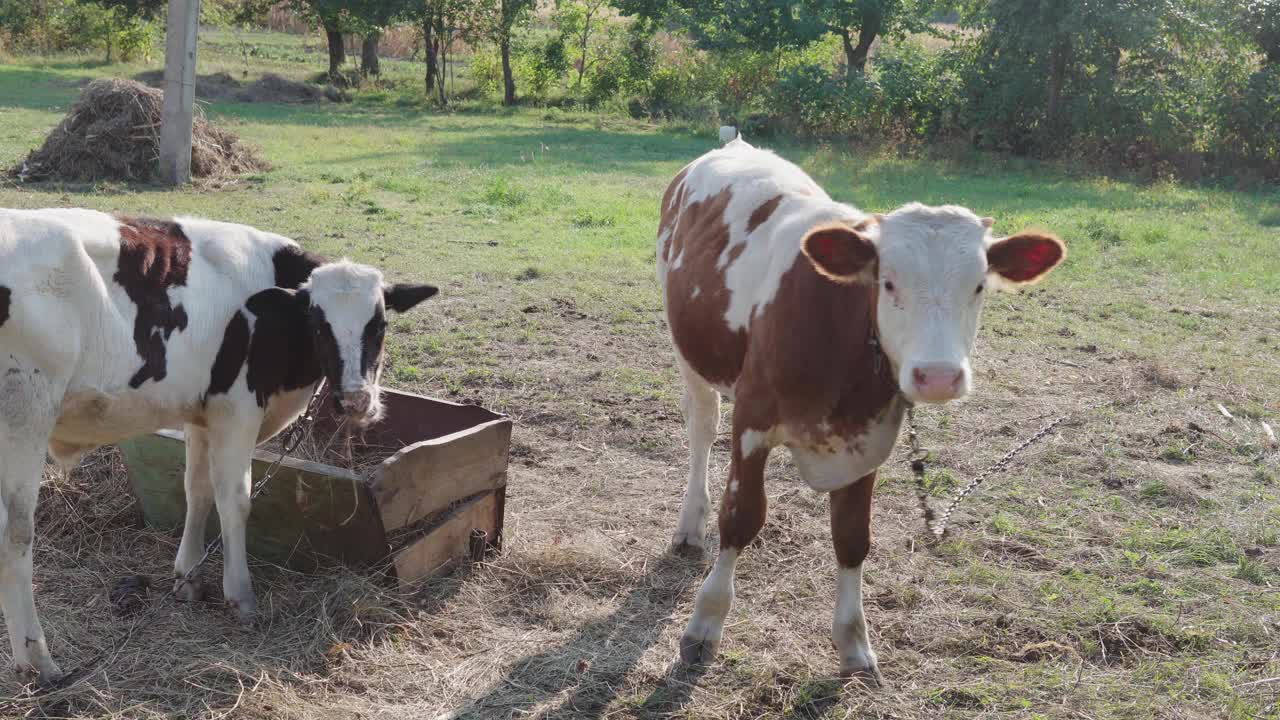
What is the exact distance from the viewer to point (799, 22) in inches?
981

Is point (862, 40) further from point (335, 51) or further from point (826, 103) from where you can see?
point (335, 51)

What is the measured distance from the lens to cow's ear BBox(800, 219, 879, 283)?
12.5 ft

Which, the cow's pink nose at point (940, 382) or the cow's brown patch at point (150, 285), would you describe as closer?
the cow's pink nose at point (940, 382)

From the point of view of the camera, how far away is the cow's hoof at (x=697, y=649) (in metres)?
4.42

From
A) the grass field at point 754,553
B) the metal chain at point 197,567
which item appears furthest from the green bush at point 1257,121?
the metal chain at point 197,567

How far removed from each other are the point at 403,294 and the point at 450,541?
1.12 meters

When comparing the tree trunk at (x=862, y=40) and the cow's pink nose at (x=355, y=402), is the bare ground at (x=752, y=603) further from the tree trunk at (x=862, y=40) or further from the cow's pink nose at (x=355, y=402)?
the tree trunk at (x=862, y=40)

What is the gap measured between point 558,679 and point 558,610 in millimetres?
553

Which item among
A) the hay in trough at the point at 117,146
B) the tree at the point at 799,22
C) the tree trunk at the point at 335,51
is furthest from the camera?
the tree trunk at the point at 335,51

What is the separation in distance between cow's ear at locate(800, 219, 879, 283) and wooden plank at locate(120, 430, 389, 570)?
205 cm

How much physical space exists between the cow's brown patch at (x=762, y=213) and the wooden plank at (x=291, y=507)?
203 cm

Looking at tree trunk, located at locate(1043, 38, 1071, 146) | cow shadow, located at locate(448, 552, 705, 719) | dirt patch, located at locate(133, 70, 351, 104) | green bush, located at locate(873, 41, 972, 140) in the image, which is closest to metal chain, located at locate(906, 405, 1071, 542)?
cow shadow, located at locate(448, 552, 705, 719)

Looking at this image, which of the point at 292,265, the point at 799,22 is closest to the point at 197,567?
the point at 292,265

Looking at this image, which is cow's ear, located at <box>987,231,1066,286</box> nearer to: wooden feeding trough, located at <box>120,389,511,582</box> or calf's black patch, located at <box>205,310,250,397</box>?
wooden feeding trough, located at <box>120,389,511,582</box>
